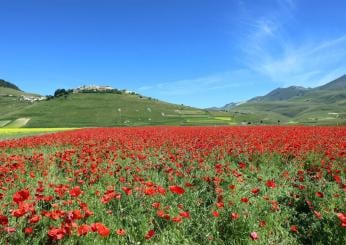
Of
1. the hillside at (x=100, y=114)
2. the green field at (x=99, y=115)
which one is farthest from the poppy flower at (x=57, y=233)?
the hillside at (x=100, y=114)

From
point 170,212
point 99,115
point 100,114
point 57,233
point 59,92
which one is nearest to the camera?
point 57,233

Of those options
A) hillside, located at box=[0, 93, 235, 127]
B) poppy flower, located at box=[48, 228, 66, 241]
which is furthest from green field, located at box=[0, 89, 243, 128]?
poppy flower, located at box=[48, 228, 66, 241]

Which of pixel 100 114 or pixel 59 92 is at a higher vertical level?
pixel 59 92

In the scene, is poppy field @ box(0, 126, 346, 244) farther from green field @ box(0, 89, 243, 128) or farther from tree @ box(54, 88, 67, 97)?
tree @ box(54, 88, 67, 97)

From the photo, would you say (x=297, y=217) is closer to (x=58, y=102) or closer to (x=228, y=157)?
(x=228, y=157)

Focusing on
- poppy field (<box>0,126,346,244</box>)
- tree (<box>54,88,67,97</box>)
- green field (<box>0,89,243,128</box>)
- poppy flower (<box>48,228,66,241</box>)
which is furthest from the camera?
tree (<box>54,88,67,97</box>)

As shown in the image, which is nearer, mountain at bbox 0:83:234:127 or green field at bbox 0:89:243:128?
green field at bbox 0:89:243:128

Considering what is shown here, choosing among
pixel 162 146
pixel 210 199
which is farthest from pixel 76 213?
pixel 162 146

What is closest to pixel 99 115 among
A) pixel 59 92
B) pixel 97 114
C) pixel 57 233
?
pixel 97 114

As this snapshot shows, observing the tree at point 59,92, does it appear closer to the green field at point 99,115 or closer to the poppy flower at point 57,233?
the green field at point 99,115

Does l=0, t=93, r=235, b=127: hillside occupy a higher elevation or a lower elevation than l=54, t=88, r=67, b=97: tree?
lower

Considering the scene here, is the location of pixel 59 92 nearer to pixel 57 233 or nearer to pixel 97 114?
pixel 97 114

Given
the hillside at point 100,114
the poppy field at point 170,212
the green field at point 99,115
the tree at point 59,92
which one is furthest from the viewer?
the tree at point 59,92

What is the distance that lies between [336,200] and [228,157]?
21.1 feet
